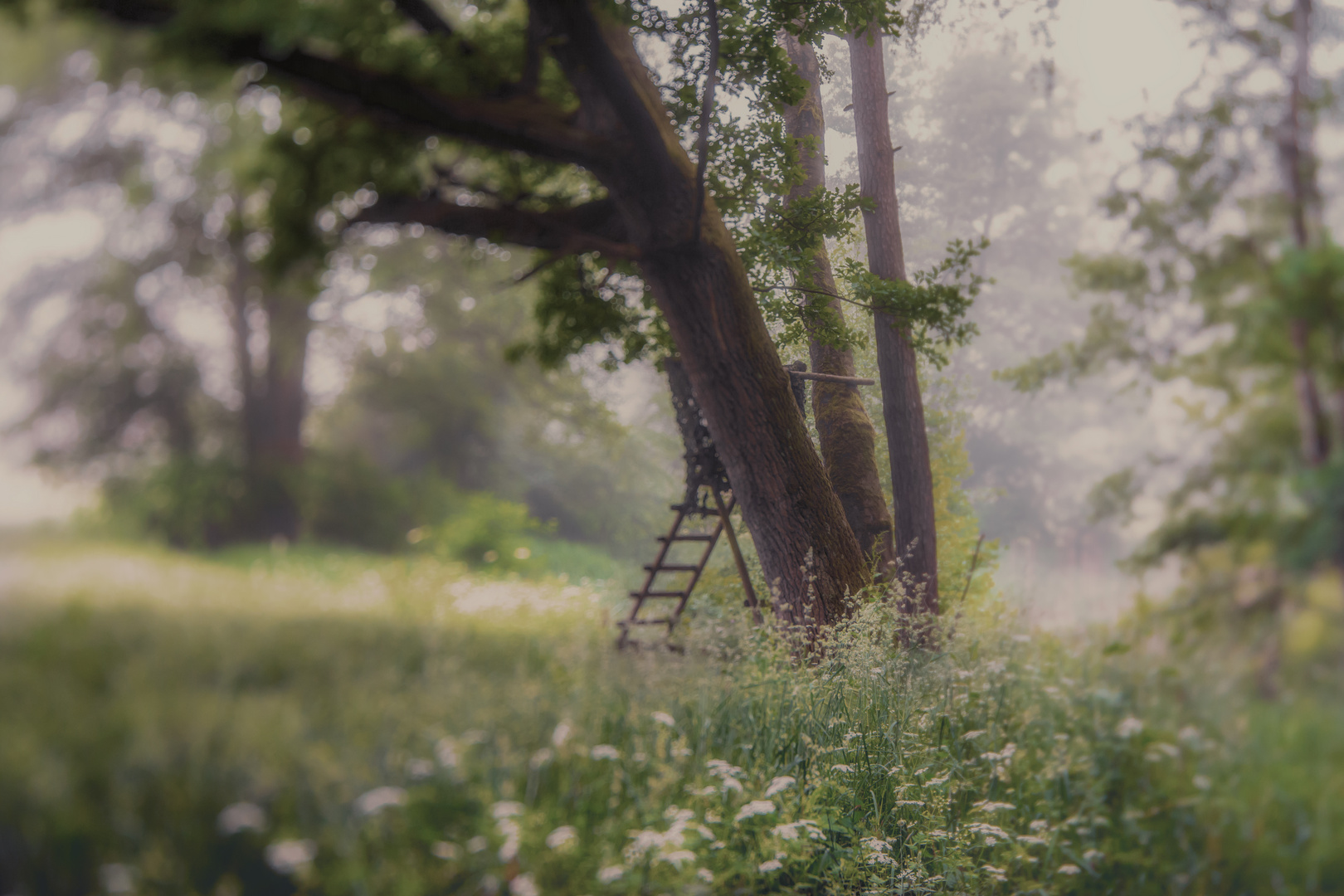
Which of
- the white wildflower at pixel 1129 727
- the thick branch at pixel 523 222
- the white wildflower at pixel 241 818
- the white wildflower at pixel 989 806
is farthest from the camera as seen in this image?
the white wildflower at pixel 1129 727

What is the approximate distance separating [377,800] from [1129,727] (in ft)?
10.8

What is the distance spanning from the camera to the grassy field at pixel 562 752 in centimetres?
170

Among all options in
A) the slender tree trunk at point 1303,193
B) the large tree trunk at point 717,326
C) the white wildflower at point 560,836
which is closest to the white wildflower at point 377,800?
the white wildflower at point 560,836

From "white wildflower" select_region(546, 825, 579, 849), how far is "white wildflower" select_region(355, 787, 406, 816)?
0.43 metres

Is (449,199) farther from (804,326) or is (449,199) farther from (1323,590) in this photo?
(1323,590)

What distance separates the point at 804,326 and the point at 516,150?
2466 mm

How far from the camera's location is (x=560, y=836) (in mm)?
2219

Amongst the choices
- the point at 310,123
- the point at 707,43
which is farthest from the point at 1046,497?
the point at 310,123

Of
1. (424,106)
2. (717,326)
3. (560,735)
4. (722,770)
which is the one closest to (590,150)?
(424,106)

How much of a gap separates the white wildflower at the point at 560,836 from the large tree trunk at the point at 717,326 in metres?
1.96

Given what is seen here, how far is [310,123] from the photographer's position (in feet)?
8.31

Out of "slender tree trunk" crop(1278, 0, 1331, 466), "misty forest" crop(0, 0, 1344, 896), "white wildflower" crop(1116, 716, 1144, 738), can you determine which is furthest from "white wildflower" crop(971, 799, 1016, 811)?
"slender tree trunk" crop(1278, 0, 1331, 466)

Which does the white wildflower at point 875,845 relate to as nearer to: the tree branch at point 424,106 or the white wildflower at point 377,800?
the white wildflower at point 377,800

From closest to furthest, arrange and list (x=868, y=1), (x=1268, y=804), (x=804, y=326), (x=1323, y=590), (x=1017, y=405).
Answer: (x=1323, y=590) < (x=1268, y=804) < (x=868, y=1) < (x=804, y=326) < (x=1017, y=405)
